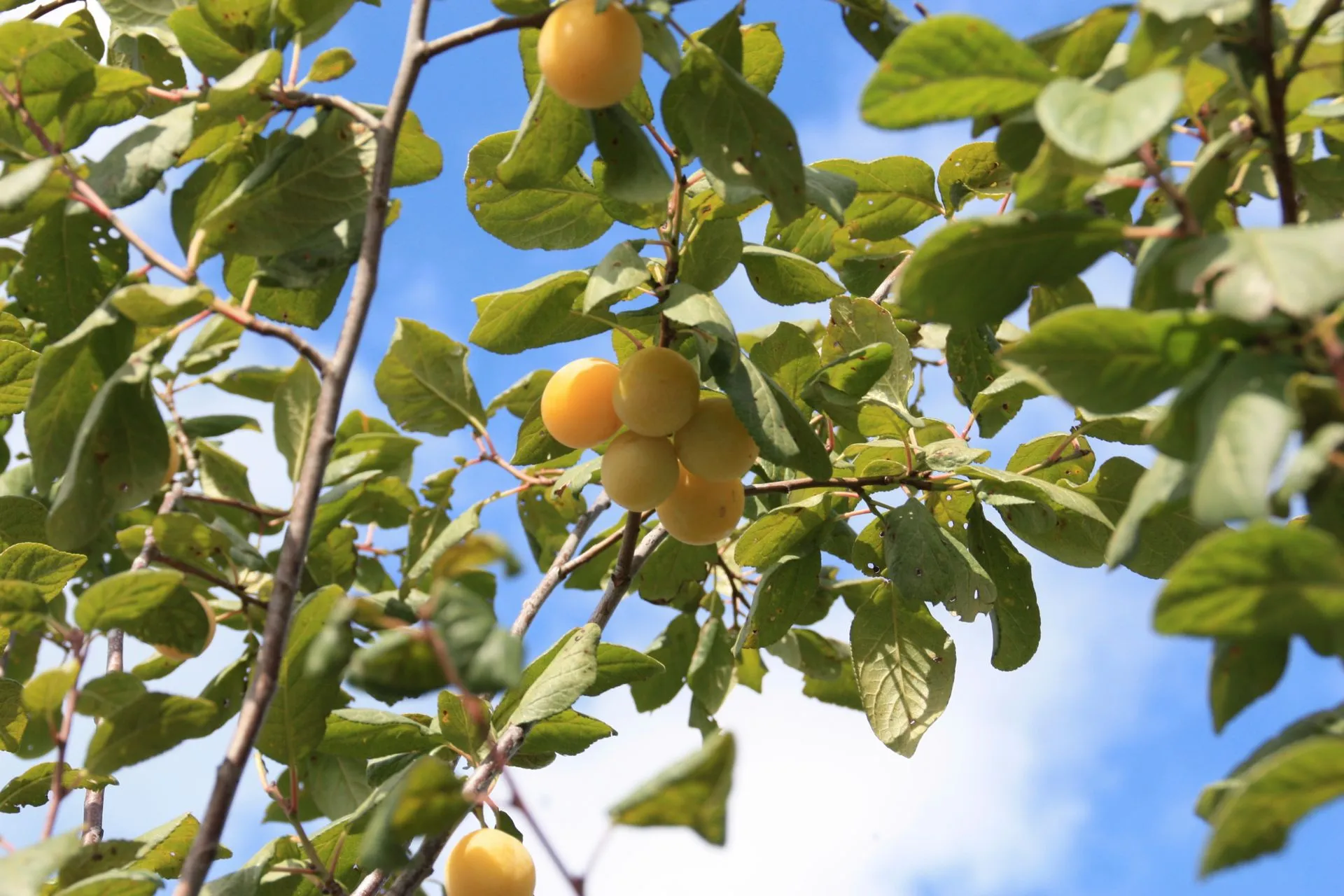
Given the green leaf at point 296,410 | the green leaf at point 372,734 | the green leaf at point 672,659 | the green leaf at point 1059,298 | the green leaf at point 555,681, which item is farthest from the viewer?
the green leaf at point 672,659

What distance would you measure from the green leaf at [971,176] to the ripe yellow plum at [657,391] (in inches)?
41.2

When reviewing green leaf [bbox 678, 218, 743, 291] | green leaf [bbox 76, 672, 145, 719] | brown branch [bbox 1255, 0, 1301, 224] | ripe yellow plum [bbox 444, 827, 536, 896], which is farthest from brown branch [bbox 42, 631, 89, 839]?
brown branch [bbox 1255, 0, 1301, 224]

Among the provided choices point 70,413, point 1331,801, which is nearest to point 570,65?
point 70,413

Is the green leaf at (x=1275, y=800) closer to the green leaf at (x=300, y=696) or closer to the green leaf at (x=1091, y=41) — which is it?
the green leaf at (x=1091, y=41)

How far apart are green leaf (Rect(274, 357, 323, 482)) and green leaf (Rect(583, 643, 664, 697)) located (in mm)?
627

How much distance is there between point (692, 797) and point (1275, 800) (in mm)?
509

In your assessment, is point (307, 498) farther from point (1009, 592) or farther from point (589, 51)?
point (1009, 592)

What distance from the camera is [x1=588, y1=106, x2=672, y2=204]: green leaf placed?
1.75 meters

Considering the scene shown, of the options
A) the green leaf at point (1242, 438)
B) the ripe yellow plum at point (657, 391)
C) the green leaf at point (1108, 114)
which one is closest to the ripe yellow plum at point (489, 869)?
the ripe yellow plum at point (657, 391)

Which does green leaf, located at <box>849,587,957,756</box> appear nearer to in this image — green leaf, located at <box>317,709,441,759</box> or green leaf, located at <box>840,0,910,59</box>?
green leaf, located at <box>317,709,441,759</box>

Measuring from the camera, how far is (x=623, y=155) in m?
1.77

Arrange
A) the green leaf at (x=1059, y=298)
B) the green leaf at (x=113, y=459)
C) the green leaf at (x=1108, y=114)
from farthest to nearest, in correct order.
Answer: the green leaf at (x=1059, y=298), the green leaf at (x=113, y=459), the green leaf at (x=1108, y=114)

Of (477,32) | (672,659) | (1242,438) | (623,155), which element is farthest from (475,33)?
(672,659)

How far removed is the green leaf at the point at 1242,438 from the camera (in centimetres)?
99
